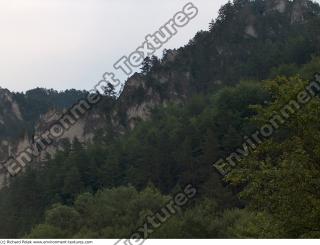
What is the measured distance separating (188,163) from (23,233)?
2684 centimetres

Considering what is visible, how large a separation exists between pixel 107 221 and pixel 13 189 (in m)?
52.3

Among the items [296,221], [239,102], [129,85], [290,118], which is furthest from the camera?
[129,85]

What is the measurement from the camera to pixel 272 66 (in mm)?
126688

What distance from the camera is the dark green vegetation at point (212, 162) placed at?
65.1ft

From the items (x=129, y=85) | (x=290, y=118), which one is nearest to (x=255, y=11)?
(x=129, y=85)

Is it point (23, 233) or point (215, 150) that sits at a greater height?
point (23, 233)

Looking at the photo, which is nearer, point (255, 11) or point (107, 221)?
point (107, 221)

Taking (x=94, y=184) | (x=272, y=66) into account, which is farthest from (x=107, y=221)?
(x=272, y=66)

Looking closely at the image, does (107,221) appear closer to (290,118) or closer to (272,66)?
(290,118)

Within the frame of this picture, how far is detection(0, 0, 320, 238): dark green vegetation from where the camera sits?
65.1 ft

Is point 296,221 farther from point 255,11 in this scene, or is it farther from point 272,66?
point 255,11

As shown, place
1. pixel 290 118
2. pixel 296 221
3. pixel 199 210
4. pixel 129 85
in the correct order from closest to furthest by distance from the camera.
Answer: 1. pixel 296 221
2. pixel 290 118
3. pixel 199 210
4. pixel 129 85

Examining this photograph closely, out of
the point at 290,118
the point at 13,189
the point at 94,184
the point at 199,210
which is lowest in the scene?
the point at 199,210

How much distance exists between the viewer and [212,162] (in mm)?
86500
